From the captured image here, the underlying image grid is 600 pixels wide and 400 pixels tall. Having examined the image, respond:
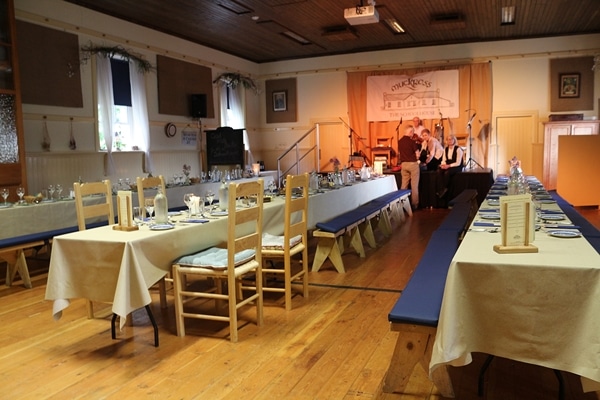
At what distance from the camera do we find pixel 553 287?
2094 mm

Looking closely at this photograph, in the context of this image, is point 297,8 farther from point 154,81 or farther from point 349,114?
point 349,114

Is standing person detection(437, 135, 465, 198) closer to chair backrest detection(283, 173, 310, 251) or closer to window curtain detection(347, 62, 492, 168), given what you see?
window curtain detection(347, 62, 492, 168)

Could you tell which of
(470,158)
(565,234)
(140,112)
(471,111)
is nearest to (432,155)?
(470,158)

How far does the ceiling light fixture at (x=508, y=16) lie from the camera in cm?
908

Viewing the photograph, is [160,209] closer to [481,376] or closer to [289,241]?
[289,241]

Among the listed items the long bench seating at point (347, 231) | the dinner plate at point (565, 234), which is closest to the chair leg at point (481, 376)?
the dinner plate at point (565, 234)

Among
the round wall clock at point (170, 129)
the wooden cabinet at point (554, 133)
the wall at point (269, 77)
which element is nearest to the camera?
the wall at point (269, 77)

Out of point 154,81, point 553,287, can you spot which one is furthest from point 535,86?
point 553,287

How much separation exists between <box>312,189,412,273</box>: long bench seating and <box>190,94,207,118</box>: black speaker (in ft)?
15.6

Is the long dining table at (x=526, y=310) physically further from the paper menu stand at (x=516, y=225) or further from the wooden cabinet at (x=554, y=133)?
the wooden cabinet at (x=554, y=133)

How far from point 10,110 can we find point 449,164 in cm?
777

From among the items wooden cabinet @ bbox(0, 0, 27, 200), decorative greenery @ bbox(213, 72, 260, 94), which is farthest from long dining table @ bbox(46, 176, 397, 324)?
decorative greenery @ bbox(213, 72, 260, 94)

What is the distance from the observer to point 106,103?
8500 millimetres

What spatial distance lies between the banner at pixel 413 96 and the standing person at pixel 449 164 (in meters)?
1.84
